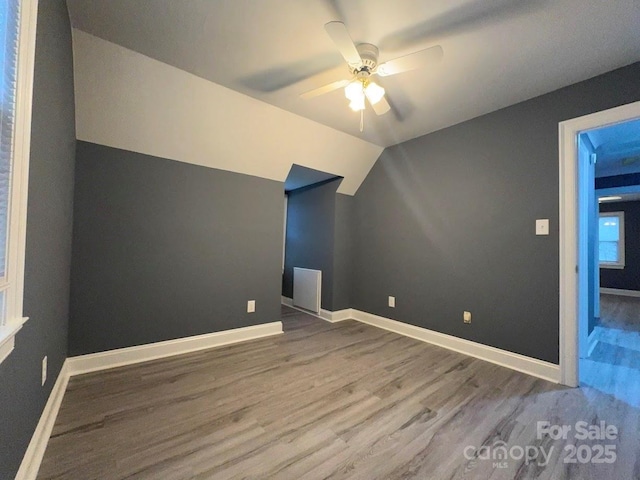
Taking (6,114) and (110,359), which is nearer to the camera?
(6,114)

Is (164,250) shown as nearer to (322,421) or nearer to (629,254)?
(322,421)

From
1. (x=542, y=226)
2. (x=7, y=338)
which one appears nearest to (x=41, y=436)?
(x=7, y=338)

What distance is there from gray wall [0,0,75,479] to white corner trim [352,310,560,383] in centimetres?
312

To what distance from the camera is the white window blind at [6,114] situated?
2.71 feet

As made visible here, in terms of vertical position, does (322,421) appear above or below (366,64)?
below

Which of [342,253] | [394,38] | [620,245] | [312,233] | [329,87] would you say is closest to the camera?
[394,38]

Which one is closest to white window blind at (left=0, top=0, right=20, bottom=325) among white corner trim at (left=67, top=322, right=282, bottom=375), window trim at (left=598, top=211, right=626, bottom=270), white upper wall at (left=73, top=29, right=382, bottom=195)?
white upper wall at (left=73, top=29, right=382, bottom=195)

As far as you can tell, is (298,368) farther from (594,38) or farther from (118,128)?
(594,38)

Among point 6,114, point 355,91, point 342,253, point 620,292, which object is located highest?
point 355,91

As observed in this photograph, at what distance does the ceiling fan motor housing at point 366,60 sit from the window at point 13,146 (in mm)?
1560

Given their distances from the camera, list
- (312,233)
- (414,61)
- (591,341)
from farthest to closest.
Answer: (312,233) < (591,341) < (414,61)

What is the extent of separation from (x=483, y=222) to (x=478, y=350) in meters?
1.27

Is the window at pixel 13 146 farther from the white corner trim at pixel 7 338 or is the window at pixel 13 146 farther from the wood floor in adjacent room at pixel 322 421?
the wood floor in adjacent room at pixel 322 421

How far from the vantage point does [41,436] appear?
4.25 feet
